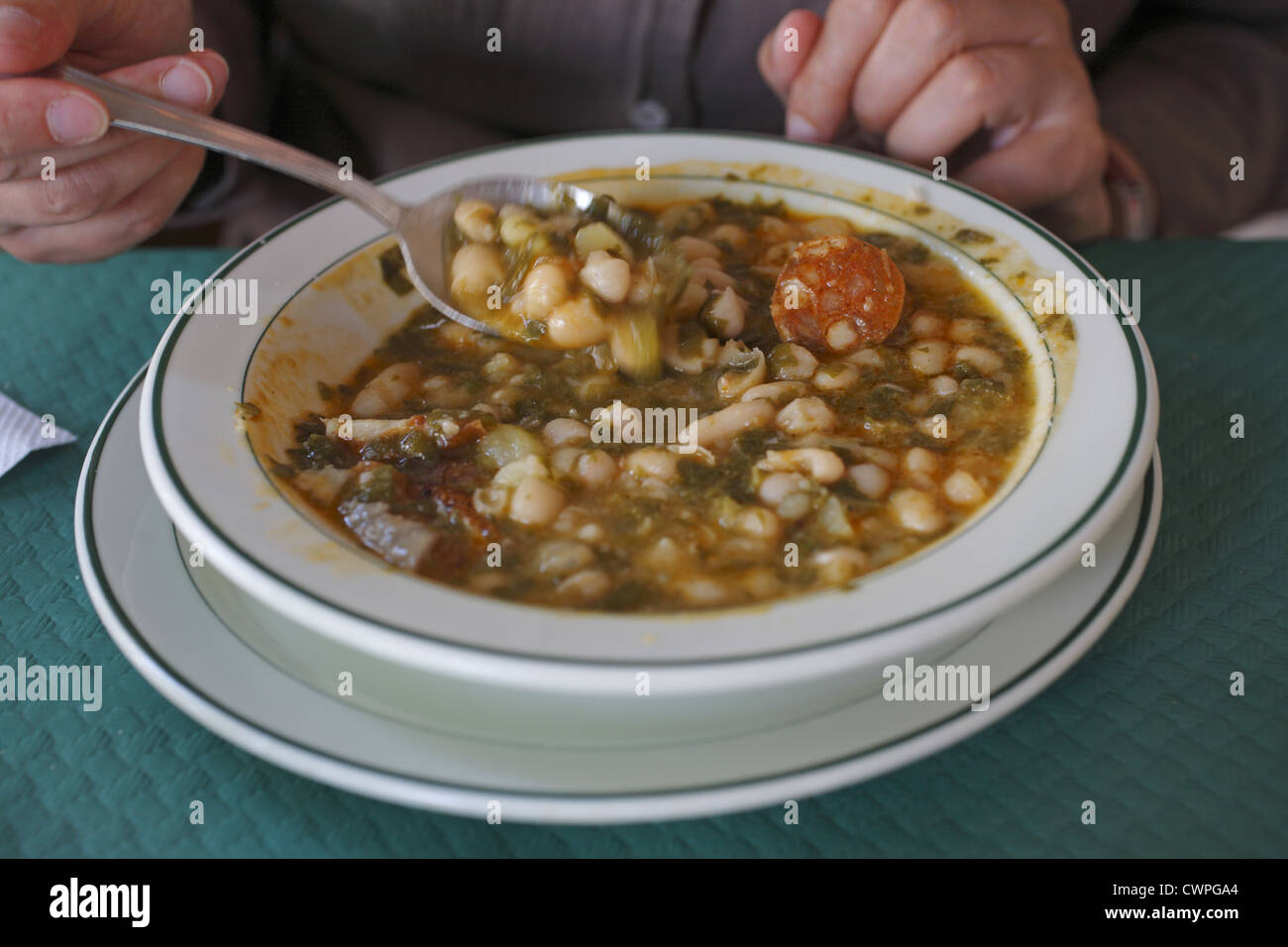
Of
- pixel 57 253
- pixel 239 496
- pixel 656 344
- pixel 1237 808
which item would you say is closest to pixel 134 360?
pixel 57 253

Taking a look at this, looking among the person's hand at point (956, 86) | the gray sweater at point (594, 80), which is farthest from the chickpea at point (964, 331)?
the gray sweater at point (594, 80)

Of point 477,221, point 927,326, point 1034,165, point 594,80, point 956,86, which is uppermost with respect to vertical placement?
point 594,80

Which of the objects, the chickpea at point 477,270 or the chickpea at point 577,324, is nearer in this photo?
the chickpea at point 577,324

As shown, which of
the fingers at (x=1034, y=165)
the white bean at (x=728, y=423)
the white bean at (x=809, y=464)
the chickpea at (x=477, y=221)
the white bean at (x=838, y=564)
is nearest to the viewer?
the white bean at (x=838, y=564)

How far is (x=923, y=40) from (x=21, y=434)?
1.99m

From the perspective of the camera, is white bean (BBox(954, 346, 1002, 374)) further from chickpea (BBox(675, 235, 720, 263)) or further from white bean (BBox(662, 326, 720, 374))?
chickpea (BBox(675, 235, 720, 263))

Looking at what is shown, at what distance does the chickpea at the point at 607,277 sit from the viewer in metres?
1.90

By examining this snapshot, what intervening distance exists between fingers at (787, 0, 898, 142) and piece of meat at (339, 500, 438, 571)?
155 centimetres

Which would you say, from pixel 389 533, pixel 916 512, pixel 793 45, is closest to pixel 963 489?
pixel 916 512

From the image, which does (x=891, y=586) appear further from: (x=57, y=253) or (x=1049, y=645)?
(x=57, y=253)

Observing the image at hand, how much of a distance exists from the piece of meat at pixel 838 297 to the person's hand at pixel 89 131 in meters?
1.10

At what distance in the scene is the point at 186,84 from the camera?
1889 mm

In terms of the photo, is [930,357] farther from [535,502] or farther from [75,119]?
[75,119]

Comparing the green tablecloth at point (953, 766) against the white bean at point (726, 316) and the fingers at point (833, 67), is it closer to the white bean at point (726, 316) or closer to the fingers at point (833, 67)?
the white bean at point (726, 316)
